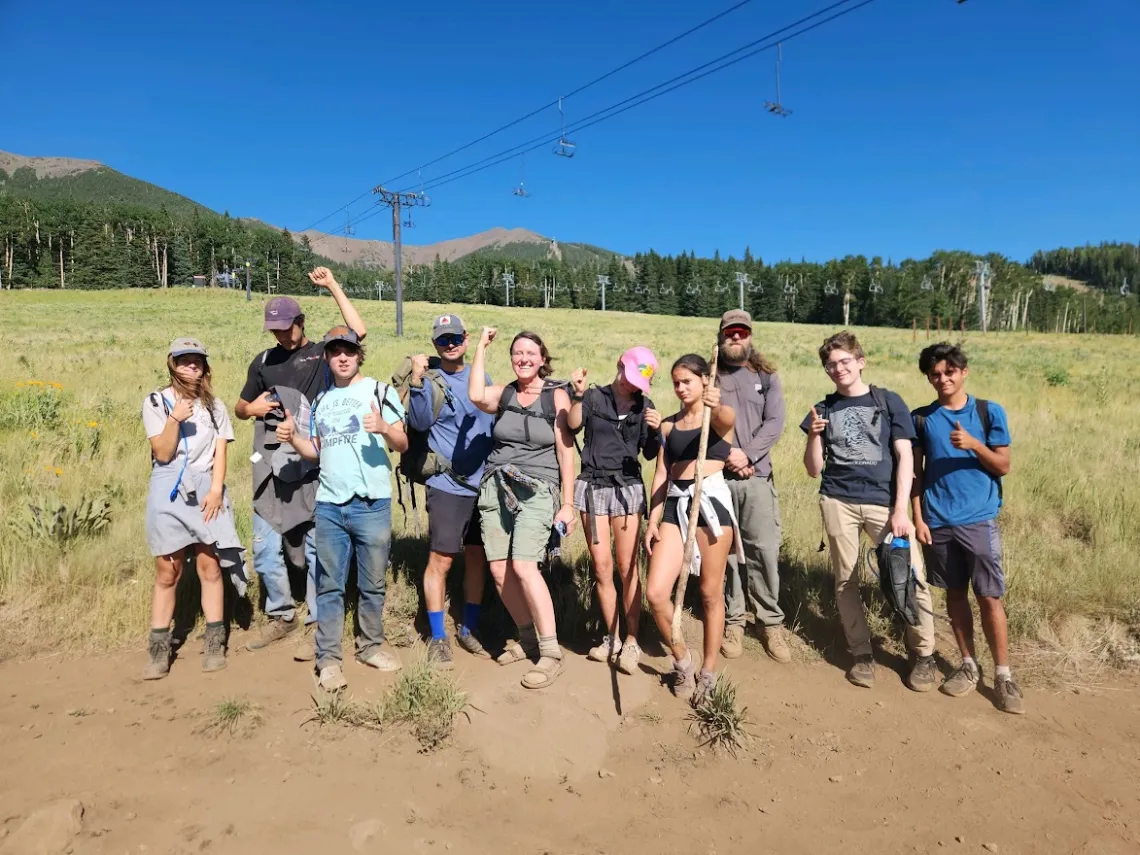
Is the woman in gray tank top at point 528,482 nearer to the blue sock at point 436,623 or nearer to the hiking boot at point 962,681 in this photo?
the blue sock at point 436,623

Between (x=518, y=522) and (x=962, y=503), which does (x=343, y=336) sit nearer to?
(x=518, y=522)

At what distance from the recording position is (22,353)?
695 inches

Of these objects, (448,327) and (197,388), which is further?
(448,327)

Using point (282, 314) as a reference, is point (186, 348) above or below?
below

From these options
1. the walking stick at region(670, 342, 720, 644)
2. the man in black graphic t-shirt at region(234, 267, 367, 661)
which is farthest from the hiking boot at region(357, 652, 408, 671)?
the walking stick at region(670, 342, 720, 644)

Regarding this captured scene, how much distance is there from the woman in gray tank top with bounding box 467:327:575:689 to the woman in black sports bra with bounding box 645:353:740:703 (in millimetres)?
635

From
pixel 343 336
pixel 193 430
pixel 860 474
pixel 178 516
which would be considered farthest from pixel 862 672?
pixel 193 430

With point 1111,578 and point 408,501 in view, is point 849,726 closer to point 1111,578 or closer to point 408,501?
point 1111,578

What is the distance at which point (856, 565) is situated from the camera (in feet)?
14.6

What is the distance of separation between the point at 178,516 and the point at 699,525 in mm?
3271

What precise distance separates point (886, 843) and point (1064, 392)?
17381 mm

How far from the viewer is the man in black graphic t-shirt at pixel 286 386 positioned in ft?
15.4

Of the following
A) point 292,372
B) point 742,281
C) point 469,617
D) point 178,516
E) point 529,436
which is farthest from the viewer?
point 742,281

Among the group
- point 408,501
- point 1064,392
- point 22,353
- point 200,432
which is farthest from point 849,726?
point 22,353
